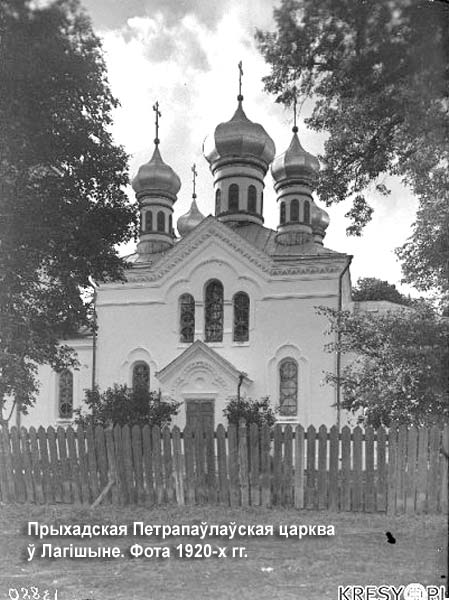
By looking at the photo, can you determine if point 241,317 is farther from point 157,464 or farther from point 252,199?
point 157,464

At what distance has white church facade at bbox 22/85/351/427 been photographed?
788 centimetres

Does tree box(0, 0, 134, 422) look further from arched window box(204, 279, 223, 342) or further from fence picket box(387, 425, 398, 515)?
arched window box(204, 279, 223, 342)

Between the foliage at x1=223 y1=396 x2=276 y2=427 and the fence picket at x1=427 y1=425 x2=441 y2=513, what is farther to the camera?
the foliage at x1=223 y1=396 x2=276 y2=427

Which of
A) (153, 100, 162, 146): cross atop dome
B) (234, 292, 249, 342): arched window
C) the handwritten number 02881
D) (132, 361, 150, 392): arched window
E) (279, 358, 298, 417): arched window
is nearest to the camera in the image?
the handwritten number 02881

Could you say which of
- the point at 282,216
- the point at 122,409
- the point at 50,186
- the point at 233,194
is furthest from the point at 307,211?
the point at 50,186

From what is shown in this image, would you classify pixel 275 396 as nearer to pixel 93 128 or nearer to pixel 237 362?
pixel 237 362

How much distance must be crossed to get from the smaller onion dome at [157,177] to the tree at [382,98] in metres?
1.04

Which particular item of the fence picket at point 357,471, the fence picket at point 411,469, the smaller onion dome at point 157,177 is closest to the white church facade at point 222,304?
the smaller onion dome at point 157,177

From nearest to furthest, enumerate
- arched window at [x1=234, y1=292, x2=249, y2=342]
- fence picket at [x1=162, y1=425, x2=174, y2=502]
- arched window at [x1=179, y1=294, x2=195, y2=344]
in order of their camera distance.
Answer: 1. fence picket at [x1=162, y1=425, x2=174, y2=502]
2. arched window at [x1=179, y1=294, x2=195, y2=344]
3. arched window at [x1=234, y1=292, x2=249, y2=342]

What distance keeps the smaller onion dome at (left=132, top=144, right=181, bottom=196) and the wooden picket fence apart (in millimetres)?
2937

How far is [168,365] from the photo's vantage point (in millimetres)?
10078

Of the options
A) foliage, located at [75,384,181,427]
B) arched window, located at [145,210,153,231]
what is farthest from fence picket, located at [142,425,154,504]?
arched window, located at [145,210,153,231]

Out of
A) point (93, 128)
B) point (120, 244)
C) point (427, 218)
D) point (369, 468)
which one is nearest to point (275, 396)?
point (369, 468)

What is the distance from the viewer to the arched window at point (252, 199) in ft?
46.1
